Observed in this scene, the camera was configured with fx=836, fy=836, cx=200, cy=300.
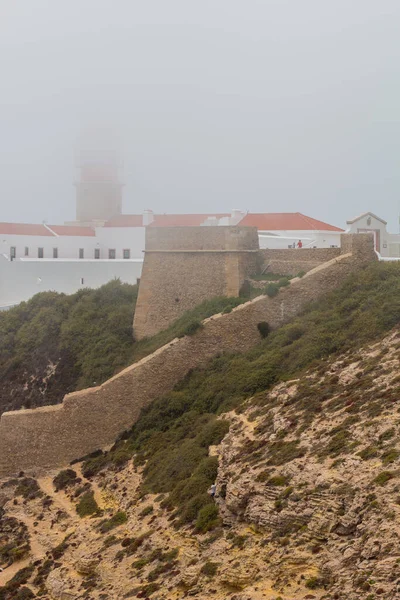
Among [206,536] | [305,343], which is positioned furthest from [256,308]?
[206,536]

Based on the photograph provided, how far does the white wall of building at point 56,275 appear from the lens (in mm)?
29719

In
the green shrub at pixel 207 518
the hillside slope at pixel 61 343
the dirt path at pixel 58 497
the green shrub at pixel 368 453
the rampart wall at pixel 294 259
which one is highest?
the rampart wall at pixel 294 259

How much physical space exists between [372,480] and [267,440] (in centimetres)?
347

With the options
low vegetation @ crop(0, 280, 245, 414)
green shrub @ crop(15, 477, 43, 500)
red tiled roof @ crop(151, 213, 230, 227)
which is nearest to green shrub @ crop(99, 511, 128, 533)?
green shrub @ crop(15, 477, 43, 500)

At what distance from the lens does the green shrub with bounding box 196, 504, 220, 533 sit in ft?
39.8

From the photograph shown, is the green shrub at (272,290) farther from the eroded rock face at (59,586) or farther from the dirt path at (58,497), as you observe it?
the eroded rock face at (59,586)

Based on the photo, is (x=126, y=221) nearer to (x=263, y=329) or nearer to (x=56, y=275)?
(x=56, y=275)

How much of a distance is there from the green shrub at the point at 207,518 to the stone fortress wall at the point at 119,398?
6.25 m

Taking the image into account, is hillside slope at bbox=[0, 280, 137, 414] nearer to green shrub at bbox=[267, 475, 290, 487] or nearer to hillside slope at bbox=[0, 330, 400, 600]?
hillside slope at bbox=[0, 330, 400, 600]

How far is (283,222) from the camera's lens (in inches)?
1194

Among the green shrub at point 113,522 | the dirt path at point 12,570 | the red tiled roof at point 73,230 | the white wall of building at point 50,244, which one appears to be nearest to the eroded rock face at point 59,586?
the green shrub at point 113,522

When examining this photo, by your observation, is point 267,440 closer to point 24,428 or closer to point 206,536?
point 206,536

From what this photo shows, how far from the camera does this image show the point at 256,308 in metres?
19.4

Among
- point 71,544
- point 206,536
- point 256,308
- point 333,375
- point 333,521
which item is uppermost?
point 256,308
